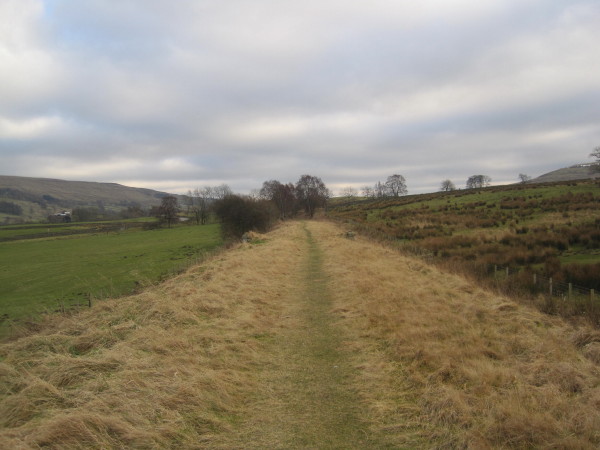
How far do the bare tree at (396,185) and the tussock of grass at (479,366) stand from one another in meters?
124

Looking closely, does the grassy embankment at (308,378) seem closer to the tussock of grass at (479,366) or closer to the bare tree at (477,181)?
the tussock of grass at (479,366)

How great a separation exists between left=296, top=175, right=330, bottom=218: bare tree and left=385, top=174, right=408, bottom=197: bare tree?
170 ft

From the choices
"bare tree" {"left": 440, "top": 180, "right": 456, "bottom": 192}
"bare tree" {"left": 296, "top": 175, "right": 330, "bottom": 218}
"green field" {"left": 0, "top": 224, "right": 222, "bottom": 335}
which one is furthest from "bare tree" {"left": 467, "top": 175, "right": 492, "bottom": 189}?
"green field" {"left": 0, "top": 224, "right": 222, "bottom": 335}

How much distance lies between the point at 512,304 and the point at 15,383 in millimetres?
12185

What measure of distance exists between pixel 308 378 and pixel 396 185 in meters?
132

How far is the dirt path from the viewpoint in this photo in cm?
446

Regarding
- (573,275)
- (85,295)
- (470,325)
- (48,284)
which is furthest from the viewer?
(48,284)

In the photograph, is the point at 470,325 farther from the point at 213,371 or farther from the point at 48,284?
the point at 48,284

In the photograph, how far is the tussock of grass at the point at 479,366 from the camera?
170 inches

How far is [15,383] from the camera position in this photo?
5.73 m

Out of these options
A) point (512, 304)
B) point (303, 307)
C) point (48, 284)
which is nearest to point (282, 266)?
point (303, 307)

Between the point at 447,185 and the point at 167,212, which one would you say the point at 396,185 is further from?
the point at 167,212

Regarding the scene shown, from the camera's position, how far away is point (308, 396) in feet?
18.0

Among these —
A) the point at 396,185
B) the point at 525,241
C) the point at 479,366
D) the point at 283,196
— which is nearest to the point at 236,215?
the point at 525,241
